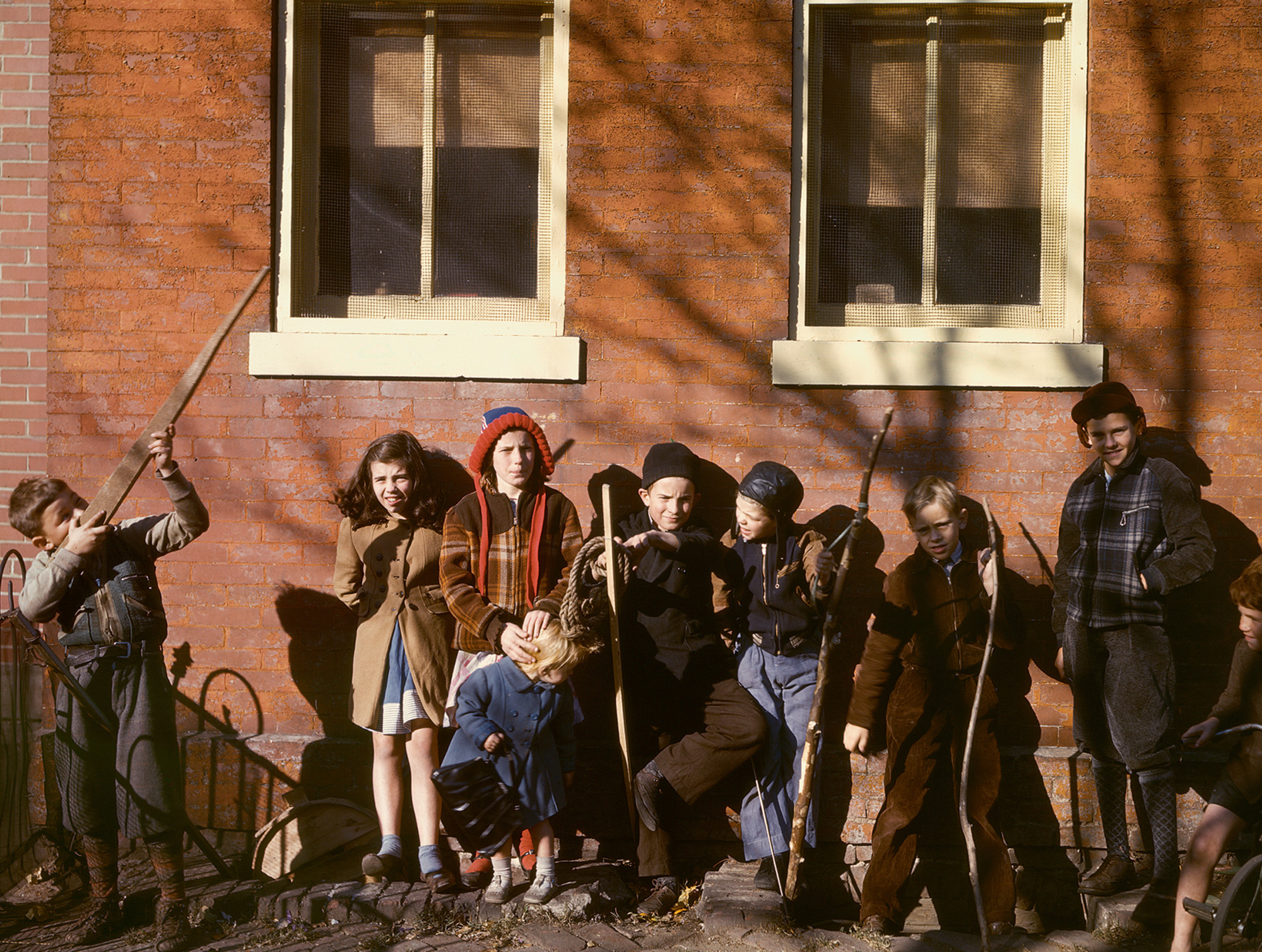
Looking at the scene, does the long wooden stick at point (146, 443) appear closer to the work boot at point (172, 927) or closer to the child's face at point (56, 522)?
the child's face at point (56, 522)

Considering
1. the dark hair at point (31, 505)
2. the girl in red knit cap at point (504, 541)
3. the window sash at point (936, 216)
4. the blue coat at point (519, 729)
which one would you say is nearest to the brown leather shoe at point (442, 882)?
the girl in red knit cap at point (504, 541)

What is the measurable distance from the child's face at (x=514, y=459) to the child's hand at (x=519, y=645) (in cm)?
67

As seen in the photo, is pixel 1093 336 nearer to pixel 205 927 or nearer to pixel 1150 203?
pixel 1150 203

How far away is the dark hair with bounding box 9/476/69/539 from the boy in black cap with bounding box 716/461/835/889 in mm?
Result: 2996

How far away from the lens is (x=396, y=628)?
174 inches

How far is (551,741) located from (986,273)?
3.24 m

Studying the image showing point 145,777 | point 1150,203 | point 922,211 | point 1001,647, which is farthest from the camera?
point 922,211

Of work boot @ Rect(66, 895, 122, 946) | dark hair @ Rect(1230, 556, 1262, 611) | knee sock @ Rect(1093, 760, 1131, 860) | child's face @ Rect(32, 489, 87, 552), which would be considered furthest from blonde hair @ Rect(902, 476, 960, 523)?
work boot @ Rect(66, 895, 122, 946)

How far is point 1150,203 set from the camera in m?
→ 4.63

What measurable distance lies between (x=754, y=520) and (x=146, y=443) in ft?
8.69

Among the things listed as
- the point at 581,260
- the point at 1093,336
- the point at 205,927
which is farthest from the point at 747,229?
the point at 205,927

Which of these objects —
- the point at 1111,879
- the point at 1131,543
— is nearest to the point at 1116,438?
the point at 1131,543

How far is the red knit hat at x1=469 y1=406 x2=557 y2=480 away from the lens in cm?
435

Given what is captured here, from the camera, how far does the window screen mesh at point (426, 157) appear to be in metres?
4.97
